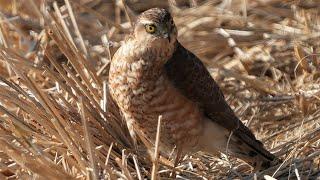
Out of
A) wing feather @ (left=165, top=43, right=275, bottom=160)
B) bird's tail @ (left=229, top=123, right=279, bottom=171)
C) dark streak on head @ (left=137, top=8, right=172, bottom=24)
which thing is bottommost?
bird's tail @ (left=229, top=123, right=279, bottom=171)

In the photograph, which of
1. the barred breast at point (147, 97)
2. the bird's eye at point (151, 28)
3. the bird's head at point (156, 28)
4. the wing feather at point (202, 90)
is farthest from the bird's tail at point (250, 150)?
the bird's eye at point (151, 28)

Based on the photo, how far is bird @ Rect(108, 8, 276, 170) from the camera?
471 centimetres

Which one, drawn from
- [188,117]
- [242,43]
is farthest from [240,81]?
[188,117]

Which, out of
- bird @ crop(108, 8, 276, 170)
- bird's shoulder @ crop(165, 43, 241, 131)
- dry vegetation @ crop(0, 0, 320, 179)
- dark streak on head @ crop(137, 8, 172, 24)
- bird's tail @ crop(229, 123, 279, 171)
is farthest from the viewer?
bird's tail @ crop(229, 123, 279, 171)

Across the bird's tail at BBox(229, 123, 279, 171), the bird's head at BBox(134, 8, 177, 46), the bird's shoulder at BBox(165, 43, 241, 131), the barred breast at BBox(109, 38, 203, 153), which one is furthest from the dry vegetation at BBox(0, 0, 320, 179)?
the bird's head at BBox(134, 8, 177, 46)

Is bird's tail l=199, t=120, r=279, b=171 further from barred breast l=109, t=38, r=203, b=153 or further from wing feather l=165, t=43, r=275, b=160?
barred breast l=109, t=38, r=203, b=153

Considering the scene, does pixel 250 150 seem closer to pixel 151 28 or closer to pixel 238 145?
pixel 238 145

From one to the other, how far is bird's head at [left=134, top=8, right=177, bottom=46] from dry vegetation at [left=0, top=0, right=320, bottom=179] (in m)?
0.47

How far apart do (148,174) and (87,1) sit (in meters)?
3.23

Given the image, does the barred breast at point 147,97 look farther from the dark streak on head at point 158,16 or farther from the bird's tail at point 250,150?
the bird's tail at point 250,150

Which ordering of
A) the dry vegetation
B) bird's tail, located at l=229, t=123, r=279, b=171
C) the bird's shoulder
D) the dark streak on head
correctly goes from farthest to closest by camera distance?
bird's tail, located at l=229, t=123, r=279, b=171 → the bird's shoulder → the dark streak on head → the dry vegetation

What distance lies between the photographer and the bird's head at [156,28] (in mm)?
4605

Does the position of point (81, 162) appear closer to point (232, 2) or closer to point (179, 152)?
point (179, 152)

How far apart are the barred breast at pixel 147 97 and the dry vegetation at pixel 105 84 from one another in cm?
18
